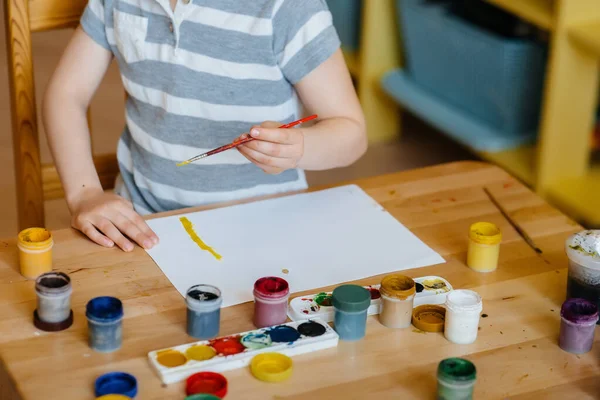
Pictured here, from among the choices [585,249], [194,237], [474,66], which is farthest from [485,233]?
[474,66]

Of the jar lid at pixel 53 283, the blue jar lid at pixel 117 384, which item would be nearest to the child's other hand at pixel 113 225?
the jar lid at pixel 53 283

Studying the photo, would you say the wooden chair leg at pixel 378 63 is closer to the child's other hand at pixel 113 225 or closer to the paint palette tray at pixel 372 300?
the child's other hand at pixel 113 225

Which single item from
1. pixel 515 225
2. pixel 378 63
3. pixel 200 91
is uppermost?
pixel 200 91

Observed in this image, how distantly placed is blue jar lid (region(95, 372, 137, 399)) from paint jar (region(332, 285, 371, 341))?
0.74 ft

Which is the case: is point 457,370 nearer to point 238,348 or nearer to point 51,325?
point 238,348

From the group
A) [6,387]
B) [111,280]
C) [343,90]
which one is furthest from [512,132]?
[6,387]

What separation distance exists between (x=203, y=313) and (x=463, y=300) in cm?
28

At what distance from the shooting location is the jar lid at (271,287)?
980 millimetres

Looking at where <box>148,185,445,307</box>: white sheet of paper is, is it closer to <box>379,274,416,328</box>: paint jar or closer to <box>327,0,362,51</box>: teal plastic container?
<box>379,274,416,328</box>: paint jar

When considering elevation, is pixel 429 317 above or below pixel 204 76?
below

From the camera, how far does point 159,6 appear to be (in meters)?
1.35

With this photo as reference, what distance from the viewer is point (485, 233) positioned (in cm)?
115

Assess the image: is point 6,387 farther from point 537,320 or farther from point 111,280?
point 537,320

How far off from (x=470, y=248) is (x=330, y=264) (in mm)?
170
